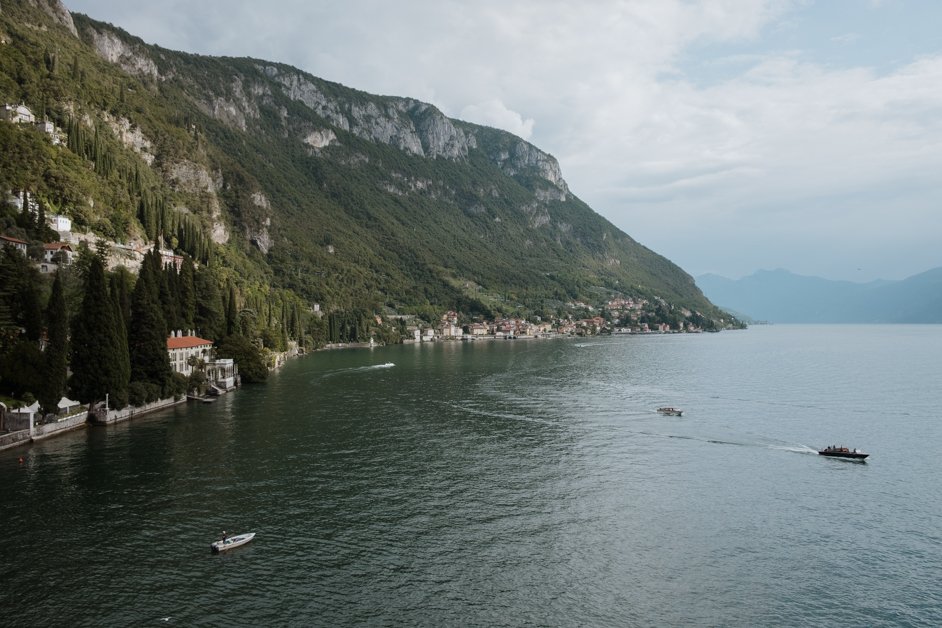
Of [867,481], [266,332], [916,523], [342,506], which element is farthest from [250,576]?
[266,332]

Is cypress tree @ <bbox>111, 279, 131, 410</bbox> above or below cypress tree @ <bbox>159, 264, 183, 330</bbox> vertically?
below

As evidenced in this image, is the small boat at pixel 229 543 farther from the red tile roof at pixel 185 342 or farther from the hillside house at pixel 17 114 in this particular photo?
the hillside house at pixel 17 114

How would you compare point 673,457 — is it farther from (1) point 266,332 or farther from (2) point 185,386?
(1) point 266,332

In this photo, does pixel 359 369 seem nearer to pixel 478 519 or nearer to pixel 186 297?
pixel 186 297

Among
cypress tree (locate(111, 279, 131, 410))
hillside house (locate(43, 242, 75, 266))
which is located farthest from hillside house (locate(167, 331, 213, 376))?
hillside house (locate(43, 242, 75, 266))

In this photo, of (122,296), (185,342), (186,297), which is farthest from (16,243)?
(185,342)

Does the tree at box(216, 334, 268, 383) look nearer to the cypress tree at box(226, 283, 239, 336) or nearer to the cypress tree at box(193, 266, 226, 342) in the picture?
the cypress tree at box(193, 266, 226, 342)

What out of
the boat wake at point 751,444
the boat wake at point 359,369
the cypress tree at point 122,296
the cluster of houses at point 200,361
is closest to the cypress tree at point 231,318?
the cluster of houses at point 200,361
